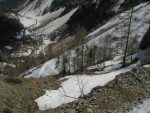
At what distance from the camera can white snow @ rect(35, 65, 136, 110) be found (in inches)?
1564

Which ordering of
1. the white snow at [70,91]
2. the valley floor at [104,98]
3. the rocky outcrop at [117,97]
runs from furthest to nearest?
the white snow at [70,91], the valley floor at [104,98], the rocky outcrop at [117,97]

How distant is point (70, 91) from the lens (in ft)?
142

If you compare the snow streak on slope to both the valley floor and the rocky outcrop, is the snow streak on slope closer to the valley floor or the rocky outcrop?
the valley floor

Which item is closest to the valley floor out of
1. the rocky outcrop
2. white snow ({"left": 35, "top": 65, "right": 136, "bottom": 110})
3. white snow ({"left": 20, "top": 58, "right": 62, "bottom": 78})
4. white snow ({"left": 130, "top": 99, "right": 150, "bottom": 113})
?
the rocky outcrop

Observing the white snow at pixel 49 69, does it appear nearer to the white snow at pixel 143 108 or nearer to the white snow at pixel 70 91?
the white snow at pixel 70 91

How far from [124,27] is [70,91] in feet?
329

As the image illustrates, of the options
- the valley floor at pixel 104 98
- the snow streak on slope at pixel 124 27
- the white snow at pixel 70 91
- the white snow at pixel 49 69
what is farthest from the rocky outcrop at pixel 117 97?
the white snow at pixel 49 69

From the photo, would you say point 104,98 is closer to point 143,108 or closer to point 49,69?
point 143,108

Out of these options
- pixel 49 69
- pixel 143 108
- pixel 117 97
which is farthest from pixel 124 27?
pixel 143 108

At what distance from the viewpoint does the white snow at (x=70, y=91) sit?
39719 millimetres

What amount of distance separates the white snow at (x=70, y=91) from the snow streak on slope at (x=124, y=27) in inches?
2815

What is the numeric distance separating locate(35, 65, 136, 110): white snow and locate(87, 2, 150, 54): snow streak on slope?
2815 inches

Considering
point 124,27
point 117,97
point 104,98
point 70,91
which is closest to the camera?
point 117,97

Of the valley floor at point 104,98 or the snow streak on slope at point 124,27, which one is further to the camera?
the snow streak on slope at point 124,27
